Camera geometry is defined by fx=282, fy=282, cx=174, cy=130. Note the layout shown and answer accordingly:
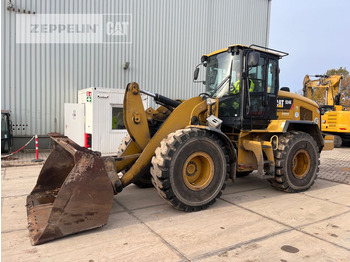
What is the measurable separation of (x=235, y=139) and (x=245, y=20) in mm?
12850

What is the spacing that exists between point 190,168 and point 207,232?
1.23 meters

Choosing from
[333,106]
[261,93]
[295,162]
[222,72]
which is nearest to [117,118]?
[222,72]

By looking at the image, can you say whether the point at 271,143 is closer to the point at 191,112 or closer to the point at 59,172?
A: the point at 191,112

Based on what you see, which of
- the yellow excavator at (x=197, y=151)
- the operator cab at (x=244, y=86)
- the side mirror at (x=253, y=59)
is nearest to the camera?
the yellow excavator at (x=197, y=151)

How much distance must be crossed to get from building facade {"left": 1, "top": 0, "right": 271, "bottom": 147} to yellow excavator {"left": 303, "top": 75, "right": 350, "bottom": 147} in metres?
4.01

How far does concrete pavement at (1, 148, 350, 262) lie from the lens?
10.8ft

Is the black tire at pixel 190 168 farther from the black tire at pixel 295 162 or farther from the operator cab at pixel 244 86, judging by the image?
the black tire at pixel 295 162

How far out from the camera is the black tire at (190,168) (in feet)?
14.3

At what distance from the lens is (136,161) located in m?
4.69

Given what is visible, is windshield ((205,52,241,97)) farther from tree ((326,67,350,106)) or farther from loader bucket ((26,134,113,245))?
tree ((326,67,350,106))

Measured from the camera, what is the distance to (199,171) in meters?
5.00

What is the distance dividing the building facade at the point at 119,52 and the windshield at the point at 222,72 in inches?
314

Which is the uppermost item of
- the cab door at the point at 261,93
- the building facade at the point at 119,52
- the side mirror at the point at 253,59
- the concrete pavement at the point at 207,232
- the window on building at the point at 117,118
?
the building facade at the point at 119,52

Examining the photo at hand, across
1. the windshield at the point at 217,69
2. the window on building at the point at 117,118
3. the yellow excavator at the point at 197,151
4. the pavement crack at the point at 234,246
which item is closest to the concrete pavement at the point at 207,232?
the pavement crack at the point at 234,246
